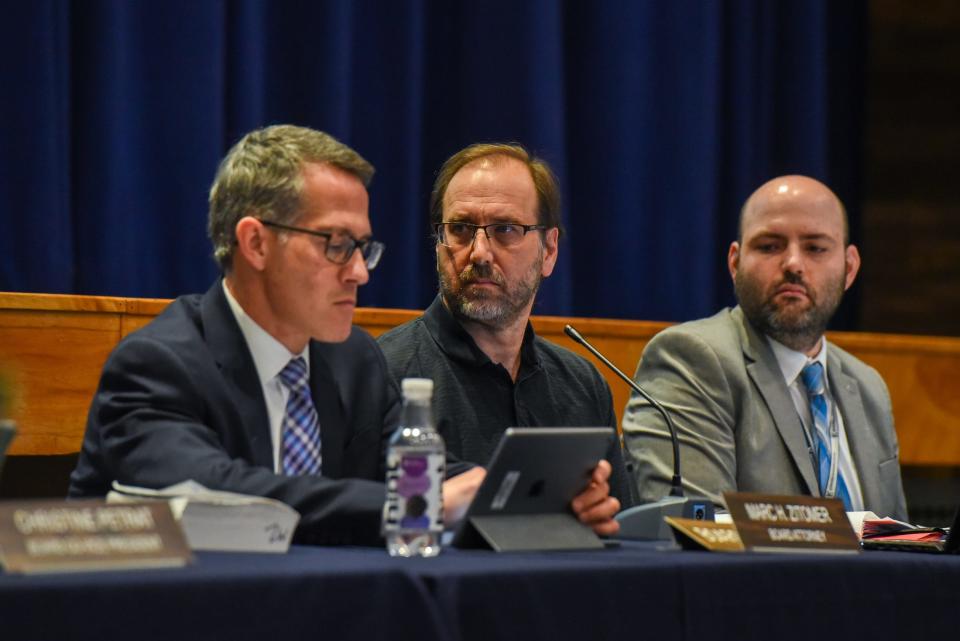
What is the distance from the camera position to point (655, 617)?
5.20ft

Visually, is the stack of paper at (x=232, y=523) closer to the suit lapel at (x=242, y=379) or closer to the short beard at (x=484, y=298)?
the suit lapel at (x=242, y=379)

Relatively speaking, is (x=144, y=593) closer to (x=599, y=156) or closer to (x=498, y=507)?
(x=498, y=507)

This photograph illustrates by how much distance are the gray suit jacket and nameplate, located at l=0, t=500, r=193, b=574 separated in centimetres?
188

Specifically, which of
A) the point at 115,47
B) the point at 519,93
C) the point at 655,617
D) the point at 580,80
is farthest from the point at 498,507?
the point at 580,80

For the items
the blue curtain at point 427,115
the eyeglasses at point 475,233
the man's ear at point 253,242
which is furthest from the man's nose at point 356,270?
the blue curtain at point 427,115

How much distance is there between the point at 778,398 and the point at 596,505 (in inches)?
57.4

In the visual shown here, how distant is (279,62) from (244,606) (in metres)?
2.66

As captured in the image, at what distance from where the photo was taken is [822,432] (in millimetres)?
3301

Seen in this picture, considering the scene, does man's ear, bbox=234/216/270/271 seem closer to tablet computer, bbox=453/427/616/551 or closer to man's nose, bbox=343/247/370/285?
man's nose, bbox=343/247/370/285

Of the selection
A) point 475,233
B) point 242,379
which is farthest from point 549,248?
point 242,379

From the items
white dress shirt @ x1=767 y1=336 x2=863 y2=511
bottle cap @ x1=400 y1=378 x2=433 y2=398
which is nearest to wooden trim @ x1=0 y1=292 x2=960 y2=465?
white dress shirt @ x1=767 y1=336 x2=863 y2=511

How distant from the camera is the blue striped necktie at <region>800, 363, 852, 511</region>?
323 cm

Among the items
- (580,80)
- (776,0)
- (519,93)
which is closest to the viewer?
(519,93)

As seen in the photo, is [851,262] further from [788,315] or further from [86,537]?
[86,537]
